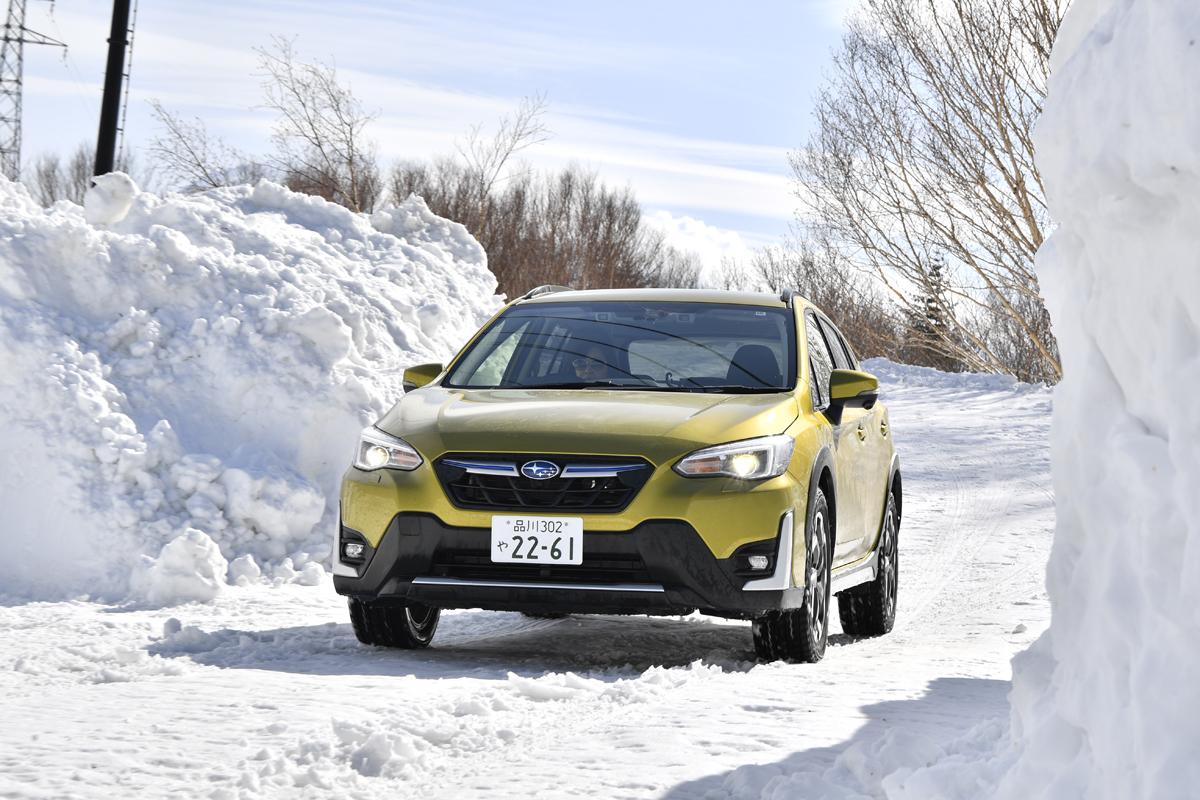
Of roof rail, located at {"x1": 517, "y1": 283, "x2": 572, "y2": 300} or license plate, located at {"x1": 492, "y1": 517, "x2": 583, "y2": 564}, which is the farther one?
roof rail, located at {"x1": 517, "y1": 283, "x2": 572, "y2": 300}

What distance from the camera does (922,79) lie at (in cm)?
2411

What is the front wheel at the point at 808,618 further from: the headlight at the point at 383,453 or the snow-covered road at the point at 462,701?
the headlight at the point at 383,453

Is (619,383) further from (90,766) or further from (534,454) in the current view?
(90,766)

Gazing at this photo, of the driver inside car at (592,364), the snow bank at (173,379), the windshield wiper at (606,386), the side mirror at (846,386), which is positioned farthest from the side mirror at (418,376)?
the snow bank at (173,379)

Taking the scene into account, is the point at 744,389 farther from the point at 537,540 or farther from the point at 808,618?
the point at 537,540

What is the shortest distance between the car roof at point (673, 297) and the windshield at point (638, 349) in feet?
0.21

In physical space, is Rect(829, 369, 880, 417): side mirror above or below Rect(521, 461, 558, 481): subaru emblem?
above

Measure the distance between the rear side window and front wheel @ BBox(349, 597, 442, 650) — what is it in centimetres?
209

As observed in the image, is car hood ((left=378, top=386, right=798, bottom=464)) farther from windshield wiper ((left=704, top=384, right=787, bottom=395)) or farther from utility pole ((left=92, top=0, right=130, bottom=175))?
utility pole ((left=92, top=0, right=130, bottom=175))

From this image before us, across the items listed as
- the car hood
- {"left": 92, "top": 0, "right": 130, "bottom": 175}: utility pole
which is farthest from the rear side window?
{"left": 92, "top": 0, "right": 130, "bottom": 175}: utility pole

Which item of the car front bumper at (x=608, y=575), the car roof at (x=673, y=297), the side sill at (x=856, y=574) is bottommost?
the side sill at (x=856, y=574)

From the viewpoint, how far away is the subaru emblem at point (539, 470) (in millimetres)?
6406

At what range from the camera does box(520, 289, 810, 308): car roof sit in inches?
311

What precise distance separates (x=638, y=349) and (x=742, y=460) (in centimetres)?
125
